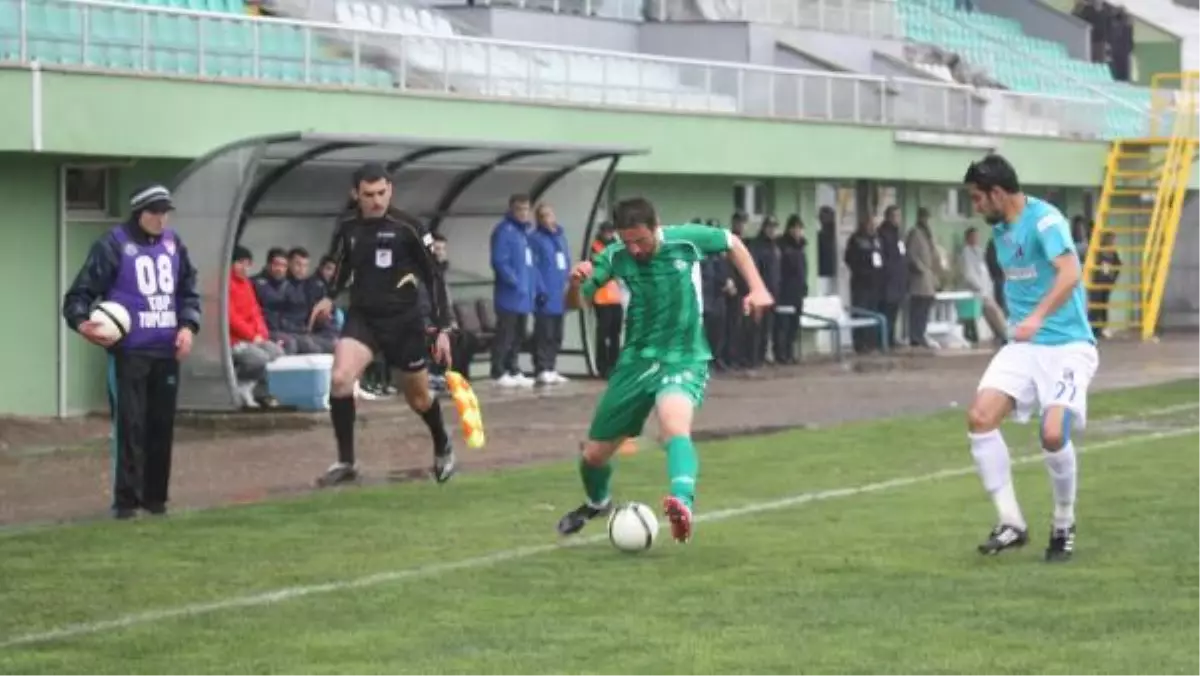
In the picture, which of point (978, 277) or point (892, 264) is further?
point (978, 277)

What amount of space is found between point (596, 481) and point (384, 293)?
11.2 ft

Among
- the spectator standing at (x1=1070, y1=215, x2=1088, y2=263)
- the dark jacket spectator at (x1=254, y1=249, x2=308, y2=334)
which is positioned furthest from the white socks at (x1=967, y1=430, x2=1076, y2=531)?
the spectator standing at (x1=1070, y1=215, x2=1088, y2=263)

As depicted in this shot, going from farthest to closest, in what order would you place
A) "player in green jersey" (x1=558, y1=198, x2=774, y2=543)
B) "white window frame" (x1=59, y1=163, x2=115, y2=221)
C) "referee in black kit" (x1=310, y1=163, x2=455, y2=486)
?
"white window frame" (x1=59, y1=163, x2=115, y2=221)
"referee in black kit" (x1=310, y1=163, x2=455, y2=486)
"player in green jersey" (x1=558, y1=198, x2=774, y2=543)

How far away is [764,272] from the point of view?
32031 mm

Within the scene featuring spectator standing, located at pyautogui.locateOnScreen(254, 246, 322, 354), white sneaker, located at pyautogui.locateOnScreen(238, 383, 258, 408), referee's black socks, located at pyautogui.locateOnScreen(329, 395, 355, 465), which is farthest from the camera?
spectator standing, located at pyautogui.locateOnScreen(254, 246, 322, 354)

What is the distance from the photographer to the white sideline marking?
1045cm

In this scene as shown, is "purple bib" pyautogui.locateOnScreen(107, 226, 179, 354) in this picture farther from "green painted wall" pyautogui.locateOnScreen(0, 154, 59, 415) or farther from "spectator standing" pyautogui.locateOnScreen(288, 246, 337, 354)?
"spectator standing" pyautogui.locateOnScreen(288, 246, 337, 354)

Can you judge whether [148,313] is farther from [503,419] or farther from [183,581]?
[503,419]

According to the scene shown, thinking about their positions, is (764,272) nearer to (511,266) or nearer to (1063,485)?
(511,266)

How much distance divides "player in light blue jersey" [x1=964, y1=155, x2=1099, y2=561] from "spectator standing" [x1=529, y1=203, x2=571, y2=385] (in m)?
15.0

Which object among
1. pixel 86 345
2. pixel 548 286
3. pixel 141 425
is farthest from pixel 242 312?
pixel 141 425

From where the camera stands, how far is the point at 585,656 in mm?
9406

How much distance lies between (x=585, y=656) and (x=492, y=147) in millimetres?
16010

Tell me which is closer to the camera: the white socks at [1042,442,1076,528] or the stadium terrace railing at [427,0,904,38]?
the white socks at [1042,442,1076,528]
